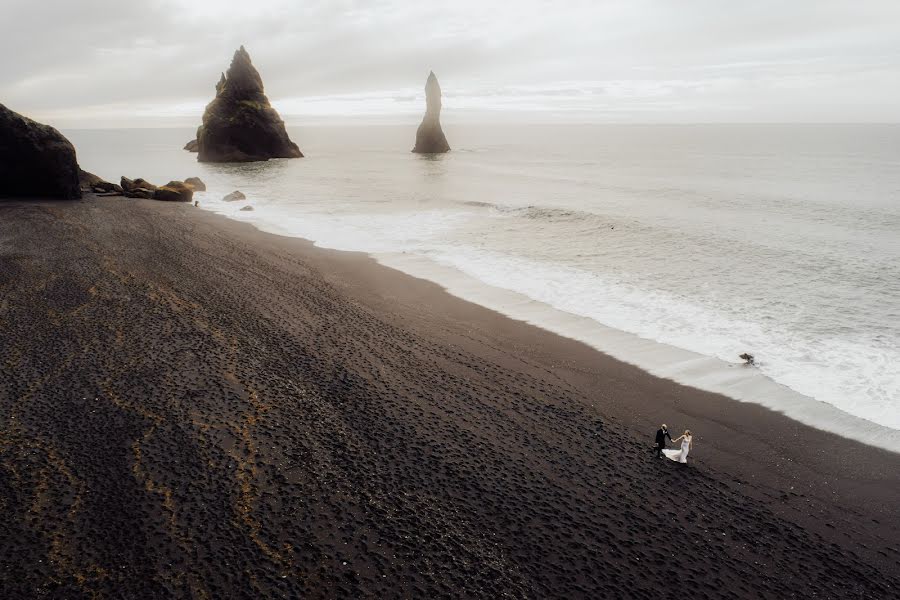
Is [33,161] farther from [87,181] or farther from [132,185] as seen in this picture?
[87,181]

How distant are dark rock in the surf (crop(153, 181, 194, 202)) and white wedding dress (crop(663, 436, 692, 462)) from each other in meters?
58.7

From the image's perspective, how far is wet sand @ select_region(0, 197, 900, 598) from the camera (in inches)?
413

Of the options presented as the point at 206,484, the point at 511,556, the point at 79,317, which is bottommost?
the point at 511,556

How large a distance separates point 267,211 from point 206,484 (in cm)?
4485

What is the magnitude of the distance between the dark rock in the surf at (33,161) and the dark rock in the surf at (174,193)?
7539mm

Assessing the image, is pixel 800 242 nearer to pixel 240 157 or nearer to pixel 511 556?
pixel 511 556

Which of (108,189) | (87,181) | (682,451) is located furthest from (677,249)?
(87,181)

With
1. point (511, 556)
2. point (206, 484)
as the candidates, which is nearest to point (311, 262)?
point (206, 484)

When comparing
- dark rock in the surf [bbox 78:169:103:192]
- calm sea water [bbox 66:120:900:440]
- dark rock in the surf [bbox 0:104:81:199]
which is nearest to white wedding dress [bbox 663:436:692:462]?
calm sea water [bbox 66:120:900:440]

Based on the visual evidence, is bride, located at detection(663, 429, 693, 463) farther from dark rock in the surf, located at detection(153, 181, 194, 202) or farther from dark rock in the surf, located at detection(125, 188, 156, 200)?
dark rock in the surf, located at detection(125, 188, 156, 200)

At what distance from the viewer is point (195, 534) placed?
36.5 ft

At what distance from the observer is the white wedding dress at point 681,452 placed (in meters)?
13.9

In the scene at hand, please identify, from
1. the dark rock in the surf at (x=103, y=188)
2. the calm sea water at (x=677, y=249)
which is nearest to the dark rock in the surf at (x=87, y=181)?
the dark rock in the surf at (x=103, y=188)

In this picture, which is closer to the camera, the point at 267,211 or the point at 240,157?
the point at 267,211
